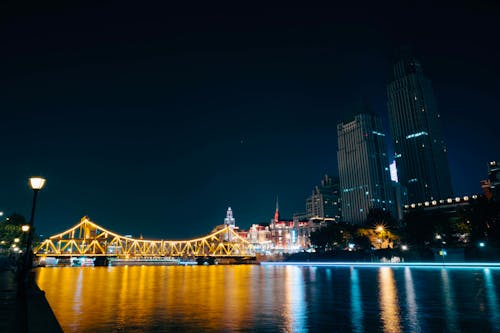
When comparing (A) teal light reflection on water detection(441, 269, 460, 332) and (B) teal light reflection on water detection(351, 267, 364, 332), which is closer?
(A) teal light reflection on water detection(441, 269, 460, 332)

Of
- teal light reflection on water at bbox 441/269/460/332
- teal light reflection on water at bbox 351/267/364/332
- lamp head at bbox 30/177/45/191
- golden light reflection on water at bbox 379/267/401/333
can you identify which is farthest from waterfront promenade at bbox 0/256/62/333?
teal light reflection on water at bbox 441/269/460/332

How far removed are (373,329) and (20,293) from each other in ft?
43.1

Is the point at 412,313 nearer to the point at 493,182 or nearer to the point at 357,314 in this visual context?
the point at 357,314

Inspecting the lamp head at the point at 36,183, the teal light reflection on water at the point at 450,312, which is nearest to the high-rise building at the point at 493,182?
the teal light reflection on water at the point at 450,312

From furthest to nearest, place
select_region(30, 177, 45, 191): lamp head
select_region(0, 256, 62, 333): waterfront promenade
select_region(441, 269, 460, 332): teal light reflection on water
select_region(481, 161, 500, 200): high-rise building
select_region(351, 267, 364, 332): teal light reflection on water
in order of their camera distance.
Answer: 1. select_region(481, 161, 500, 200): high-rise building
2. select_region(30, 177, 45, 191): lamp head
3. select_region(351, 267, 364, 332): teal light reflection on water
4. select_region(441, 269, 460, 332): teal light reflection on water
5. select_region(0, 256, 62, 333): waterfront promenade

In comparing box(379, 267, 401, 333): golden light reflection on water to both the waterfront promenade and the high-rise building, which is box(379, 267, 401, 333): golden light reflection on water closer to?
the waterfront promenade

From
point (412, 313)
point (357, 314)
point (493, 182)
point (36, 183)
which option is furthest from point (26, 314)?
point (493, 182)

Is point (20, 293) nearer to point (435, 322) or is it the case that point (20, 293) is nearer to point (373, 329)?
point (373, 329)

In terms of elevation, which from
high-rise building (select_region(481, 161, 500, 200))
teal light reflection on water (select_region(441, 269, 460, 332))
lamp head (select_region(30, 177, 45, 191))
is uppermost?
high-rise building (select_region(481, 161, 500, 200))

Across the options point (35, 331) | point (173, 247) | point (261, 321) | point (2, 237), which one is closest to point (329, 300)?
point (261, 321)

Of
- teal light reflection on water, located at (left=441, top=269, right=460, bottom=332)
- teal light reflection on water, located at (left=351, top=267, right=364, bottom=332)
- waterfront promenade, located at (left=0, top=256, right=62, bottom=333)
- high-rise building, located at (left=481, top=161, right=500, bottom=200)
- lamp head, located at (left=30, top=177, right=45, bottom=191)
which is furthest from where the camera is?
high-rise building, located at (left=481, top=161, right=500, bottom=200)

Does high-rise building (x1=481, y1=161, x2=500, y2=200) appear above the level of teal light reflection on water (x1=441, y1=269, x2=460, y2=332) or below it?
above

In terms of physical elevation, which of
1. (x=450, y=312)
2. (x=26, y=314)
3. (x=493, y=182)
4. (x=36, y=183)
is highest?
(x=493, y=182)

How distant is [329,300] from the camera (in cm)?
1716
